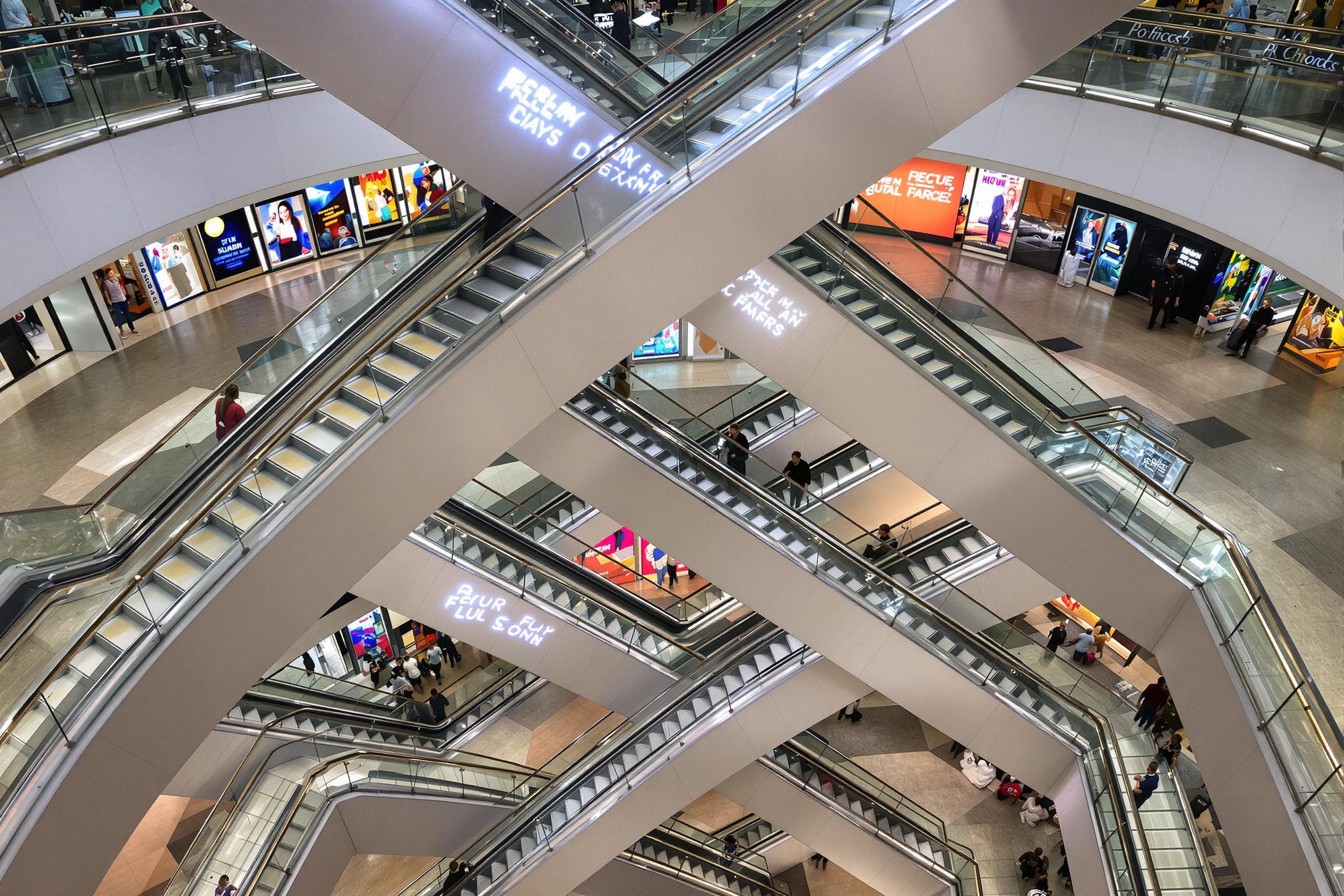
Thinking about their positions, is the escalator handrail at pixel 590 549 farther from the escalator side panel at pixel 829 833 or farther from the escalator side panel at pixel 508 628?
the escalator side panel at pixel 829 833

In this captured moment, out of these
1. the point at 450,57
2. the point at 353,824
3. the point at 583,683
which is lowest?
the point at 353,824

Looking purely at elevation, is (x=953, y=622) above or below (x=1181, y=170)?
below

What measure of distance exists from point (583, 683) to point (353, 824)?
3.79 meters

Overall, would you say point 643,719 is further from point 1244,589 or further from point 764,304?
point 1244,589

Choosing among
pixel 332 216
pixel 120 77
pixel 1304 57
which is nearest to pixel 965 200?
pixel 1304 57

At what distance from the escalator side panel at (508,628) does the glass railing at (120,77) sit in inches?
222

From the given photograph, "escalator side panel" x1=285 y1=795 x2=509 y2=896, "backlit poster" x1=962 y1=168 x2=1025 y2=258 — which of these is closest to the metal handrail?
"escalator side panel" x1=285 y1=795 x2=509 y2=896

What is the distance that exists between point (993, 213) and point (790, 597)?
15012 mm

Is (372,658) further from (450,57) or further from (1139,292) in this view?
(1139,292)

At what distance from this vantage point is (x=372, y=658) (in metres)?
18.4

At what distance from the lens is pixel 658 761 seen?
41.3 feet

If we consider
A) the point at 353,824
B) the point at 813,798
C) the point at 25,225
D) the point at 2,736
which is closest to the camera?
the point at 2,736

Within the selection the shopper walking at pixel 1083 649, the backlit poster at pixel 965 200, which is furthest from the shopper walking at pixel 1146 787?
the backlit poster at pixel 965 200

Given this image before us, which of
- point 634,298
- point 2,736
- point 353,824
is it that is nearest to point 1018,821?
point 353,824
